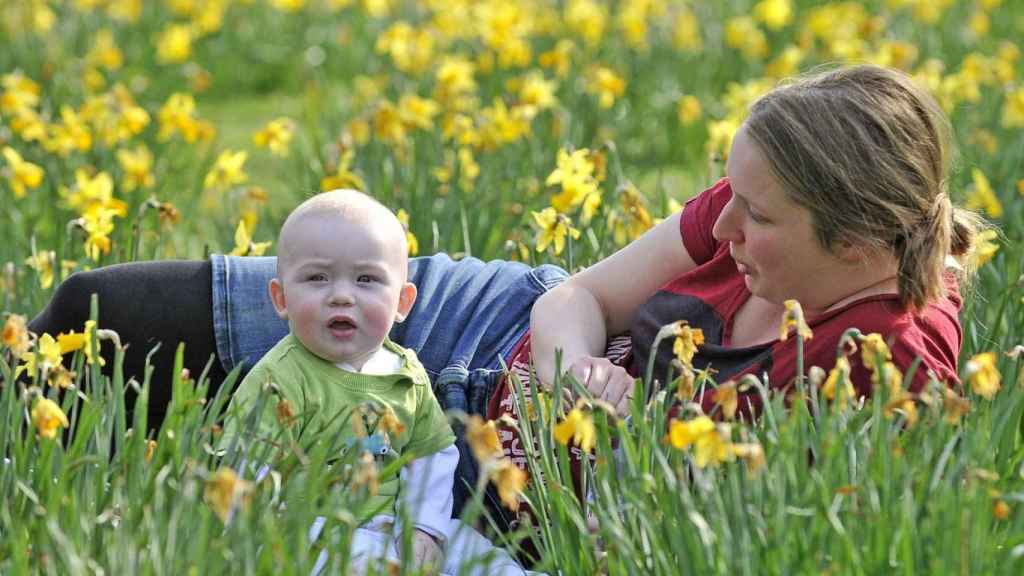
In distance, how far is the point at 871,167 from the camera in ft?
7.79

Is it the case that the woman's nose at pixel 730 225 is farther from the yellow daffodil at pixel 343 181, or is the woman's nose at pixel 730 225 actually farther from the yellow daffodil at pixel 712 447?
the yellow daffodil at pixel 343 181

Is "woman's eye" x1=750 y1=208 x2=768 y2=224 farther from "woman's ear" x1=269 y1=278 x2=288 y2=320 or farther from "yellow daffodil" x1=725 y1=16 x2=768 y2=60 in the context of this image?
"yellow daffodil" x1=725 y1=16 x2=768 y2=60

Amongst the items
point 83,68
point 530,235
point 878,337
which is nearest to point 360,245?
point 878,337

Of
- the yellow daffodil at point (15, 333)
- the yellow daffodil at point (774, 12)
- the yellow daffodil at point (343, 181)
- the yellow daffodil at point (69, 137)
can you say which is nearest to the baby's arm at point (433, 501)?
the yellow daffodil at point (15, 333)

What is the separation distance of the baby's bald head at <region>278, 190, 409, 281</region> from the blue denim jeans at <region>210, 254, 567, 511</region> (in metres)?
0.26

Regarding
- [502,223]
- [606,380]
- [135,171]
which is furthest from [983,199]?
[135,171]

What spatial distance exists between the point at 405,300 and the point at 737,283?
584 mm

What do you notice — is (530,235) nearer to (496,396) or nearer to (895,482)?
(496,396)

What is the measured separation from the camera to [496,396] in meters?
2.76

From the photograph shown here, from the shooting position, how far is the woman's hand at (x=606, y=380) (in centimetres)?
251

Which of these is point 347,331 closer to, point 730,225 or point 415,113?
point 730,225

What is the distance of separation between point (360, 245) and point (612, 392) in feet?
1.56

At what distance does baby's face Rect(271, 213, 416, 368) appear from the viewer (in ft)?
8.25

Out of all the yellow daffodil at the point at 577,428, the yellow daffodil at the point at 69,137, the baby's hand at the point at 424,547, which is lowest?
the baby's hand at the point at 424,547
